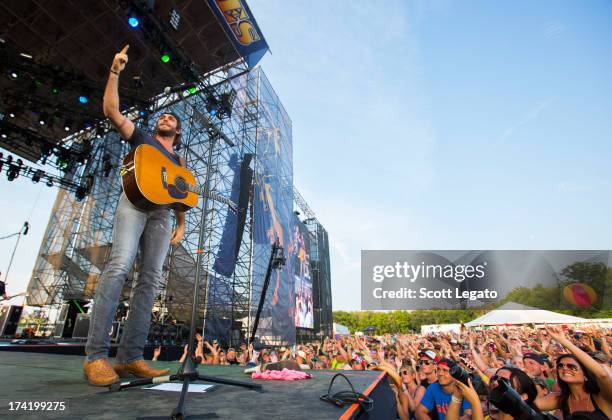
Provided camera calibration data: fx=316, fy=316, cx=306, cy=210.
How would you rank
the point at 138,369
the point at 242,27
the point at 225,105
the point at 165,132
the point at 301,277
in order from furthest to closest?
the point at 301,277, the point at 225,105, the point at 242,27, the point at 165,132, the point at 138,369

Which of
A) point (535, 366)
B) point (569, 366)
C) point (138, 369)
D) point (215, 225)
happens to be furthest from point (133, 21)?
point (535, 366)

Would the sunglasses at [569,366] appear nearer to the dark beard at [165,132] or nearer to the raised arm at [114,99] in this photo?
the dark beard at [165,132]

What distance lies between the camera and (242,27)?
9.83 metres

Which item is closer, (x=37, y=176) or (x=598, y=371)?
(x=598, y=371)

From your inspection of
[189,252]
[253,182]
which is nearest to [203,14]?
[253,182]

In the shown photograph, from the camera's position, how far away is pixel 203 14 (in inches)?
404

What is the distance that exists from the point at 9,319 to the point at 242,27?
1102cm

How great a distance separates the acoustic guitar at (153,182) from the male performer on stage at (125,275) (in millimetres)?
97

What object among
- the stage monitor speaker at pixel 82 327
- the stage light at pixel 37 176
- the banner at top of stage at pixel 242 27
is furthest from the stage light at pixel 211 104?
the stage light at pixel 37 176

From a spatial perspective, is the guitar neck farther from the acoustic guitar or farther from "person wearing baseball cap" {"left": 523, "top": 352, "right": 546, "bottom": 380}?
"person wearing baseball cap" {"left": 523, "top": 352, "right": 546, "bottom": 380}

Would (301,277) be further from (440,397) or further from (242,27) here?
(440,397)

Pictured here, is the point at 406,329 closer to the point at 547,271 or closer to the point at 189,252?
the point at 547,271

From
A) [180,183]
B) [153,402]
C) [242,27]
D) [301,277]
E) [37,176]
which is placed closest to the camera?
[153,402]

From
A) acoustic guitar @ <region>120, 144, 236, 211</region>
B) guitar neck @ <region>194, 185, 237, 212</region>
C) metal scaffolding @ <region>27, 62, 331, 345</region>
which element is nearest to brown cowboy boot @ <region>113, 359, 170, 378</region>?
acoustic guitar @ <region>120, 144, 236, 211</region>
